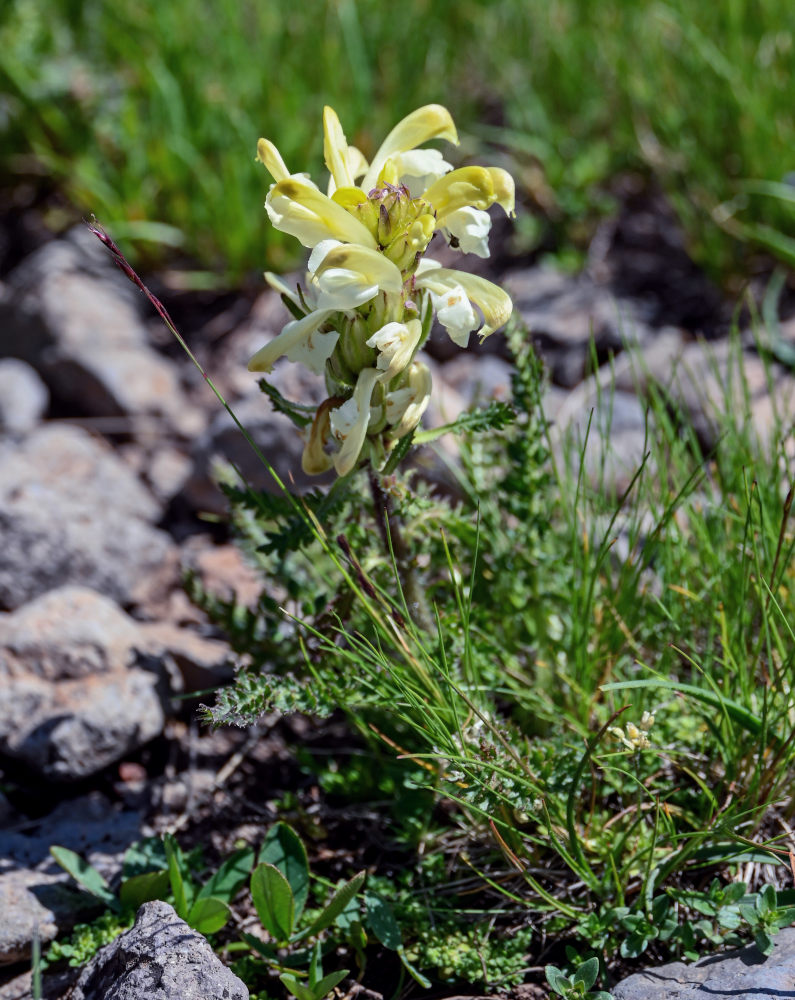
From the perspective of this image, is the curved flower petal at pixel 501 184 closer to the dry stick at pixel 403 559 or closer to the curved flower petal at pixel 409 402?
the curved flower petal at pixel 409 402

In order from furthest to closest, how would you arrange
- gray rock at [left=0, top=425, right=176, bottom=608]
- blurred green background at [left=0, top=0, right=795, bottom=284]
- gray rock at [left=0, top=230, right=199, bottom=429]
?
blurred green background at [left=0, top=0, right=795, bottom=284]
gray rock at [left=0, top=230, right=199, bottom=429]
gray rock at [left=0, top=425, right=176, bottom=608]

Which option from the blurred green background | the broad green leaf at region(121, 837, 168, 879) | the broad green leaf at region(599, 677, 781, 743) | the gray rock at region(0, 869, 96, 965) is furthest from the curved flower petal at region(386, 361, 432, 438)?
the blurred green background

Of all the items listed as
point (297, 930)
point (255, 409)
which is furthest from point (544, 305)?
point (297, 930)

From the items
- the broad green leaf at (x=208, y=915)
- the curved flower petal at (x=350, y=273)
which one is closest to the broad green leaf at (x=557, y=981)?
the broad green leaf at (x=208, y=915)

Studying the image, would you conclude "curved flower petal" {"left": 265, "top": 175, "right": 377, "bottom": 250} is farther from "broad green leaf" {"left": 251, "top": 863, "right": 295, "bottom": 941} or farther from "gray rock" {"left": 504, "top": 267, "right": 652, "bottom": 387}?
"gray rock" {"left": 504, "top": 267, "right": 652, "bottom": 387}

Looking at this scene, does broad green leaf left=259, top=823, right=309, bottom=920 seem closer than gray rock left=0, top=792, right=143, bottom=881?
Yes

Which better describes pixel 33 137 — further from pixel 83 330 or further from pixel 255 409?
pixel 255 409
